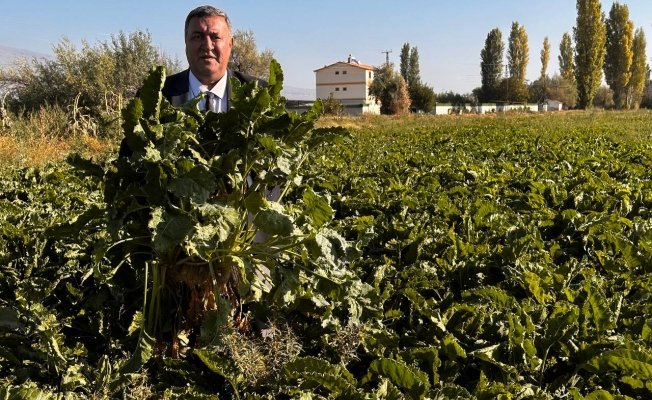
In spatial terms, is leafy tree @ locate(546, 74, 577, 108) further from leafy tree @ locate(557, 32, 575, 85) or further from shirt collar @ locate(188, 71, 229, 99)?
shirt collar @ locate(188, 71, 229, 99)

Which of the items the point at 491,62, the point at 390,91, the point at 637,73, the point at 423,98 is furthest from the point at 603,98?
the point at 390,91

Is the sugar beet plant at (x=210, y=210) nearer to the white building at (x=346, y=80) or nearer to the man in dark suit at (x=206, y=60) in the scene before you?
the man in dark suit at (x=206, y=60)

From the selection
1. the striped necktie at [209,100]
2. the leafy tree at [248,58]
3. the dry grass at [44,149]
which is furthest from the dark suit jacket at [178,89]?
the leafy tree at [248,58]

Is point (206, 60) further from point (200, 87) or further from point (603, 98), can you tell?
point (603, 98)

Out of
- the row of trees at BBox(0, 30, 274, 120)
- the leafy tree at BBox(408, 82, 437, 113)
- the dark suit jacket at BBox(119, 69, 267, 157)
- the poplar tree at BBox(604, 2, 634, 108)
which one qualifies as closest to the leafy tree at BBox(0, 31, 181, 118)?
the row of trees at BBox(0, 30, 274, 120)

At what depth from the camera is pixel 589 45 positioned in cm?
5272

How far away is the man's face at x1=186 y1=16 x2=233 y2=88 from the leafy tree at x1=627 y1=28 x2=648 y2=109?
74.4 meters

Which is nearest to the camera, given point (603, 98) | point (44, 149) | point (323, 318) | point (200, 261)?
point (200, 261)

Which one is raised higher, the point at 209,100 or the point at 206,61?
the point at 206,61

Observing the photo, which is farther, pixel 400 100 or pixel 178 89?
pixel 400 100

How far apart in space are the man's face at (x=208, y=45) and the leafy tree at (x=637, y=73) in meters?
74.4

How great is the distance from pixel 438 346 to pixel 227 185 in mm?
1261

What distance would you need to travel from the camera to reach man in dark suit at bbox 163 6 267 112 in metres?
2.95

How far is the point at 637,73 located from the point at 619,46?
282 inches
